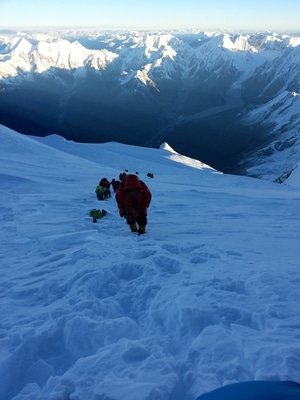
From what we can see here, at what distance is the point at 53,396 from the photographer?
3.56 m

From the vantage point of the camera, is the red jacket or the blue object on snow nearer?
the blue object on snow

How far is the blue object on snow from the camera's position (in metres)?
2.87

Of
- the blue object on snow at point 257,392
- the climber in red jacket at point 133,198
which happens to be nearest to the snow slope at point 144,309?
the blue object on snow at point 257,392

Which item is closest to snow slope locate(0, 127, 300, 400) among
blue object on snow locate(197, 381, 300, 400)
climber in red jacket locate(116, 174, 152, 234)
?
blue object on snow locate(197, 381, 300, 400)

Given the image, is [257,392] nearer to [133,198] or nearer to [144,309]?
→ [144,309]

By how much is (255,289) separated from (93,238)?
15.0 feet

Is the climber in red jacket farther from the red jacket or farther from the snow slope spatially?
the snow slope

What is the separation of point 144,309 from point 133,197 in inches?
177

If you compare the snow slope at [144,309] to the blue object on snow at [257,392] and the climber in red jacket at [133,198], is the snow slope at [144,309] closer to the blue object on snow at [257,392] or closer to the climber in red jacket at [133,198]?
the blue object on snow at [257,392]

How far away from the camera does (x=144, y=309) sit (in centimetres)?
525

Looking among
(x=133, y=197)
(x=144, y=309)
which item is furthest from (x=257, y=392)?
(x=133, y=197)

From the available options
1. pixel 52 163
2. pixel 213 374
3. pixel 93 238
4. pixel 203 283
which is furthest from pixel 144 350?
pixel 52 163

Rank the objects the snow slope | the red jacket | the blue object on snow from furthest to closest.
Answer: the red jacket < the snow slope < the blue object on snow

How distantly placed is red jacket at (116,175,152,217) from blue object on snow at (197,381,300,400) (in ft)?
21.7
